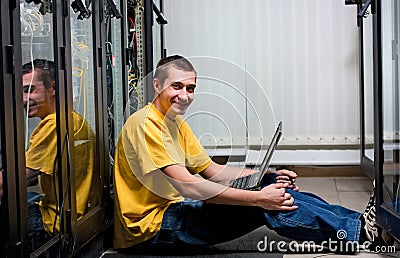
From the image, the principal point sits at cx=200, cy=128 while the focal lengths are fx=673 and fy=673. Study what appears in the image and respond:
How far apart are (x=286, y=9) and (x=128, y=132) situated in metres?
1.88

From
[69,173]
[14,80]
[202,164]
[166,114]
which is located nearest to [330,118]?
[202,164]

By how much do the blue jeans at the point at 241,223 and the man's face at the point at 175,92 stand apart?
1.14 ft

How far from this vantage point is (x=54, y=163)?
78.7 inches

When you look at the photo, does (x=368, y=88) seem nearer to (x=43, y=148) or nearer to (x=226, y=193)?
(x=226, y=193)

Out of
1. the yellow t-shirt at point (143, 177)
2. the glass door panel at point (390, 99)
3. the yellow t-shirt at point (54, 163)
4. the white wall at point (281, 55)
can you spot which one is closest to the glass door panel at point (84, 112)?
the yellow t-shirt at point (54, 163)

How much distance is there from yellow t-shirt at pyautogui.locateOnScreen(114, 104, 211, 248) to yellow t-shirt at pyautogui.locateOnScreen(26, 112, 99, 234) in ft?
0.36

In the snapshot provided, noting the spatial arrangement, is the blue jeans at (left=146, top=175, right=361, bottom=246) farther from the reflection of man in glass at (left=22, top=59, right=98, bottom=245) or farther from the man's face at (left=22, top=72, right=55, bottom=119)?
the man's face at (left=22, top=72, right=55, bottom=119)

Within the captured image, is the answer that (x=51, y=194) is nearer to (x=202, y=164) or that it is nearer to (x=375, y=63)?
(x=202, y=164)

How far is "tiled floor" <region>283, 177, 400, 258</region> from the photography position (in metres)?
3.40

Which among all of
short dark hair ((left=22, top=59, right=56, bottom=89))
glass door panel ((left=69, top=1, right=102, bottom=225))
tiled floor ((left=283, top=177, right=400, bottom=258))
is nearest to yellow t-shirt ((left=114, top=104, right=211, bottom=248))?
glass door panel ((left=69, top=1, right=102, bottom=225))

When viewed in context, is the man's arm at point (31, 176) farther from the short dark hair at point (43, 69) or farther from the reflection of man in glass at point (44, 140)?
the short dark hair at point (43, 69)

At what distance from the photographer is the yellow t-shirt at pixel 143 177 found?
2369 millimetres

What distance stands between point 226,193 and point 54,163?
63 cm

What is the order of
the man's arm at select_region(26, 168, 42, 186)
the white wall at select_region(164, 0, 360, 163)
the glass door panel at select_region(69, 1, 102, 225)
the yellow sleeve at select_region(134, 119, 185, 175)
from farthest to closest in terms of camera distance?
1. the white wall at select_region(164, 0, 360, 163)
2. the yellow sleeve at select_region(134, 119, 185, 175)
3. the glass door panel at select_region(69, 1, 102, 225)
4. the man's arm at select_region(26, 168, 42, 186)
